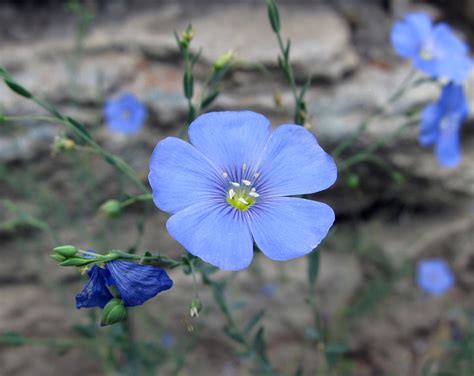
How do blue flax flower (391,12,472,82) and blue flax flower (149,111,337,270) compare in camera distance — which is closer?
blue flax flower (149,111,337,270)

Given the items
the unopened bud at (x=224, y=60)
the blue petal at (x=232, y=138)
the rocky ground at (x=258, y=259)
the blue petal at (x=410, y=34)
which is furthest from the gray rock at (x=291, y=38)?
the blue petal at (x=232, y=138)

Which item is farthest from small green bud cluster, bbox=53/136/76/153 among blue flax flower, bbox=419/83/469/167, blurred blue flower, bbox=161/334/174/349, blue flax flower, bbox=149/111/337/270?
blurred blue flower, bbox=161/334/174/349

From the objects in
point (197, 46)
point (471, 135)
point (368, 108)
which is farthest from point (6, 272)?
point (471, 135)

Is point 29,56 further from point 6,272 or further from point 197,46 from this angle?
point 6,272

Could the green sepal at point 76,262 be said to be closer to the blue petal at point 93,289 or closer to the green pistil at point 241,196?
the blue petal at point 93,289

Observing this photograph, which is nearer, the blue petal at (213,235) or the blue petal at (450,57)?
the blue petal at (213,235)

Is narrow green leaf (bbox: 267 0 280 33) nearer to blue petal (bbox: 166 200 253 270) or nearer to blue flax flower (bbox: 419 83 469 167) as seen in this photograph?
Result: blue petal (bbox: 166 200 253 270)
